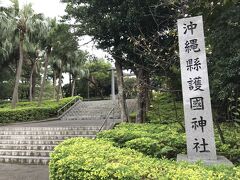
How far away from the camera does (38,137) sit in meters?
11.2

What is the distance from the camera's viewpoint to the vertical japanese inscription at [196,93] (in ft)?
17.9

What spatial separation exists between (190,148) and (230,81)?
18.7ft

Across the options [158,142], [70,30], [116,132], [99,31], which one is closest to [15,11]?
[70,30]

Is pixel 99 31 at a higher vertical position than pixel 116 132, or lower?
higher

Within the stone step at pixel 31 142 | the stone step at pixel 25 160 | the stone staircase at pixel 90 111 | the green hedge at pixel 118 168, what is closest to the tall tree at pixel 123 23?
the stone step at pixel 31 142

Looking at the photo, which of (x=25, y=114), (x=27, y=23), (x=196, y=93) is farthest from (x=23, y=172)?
(x=27, y=23)

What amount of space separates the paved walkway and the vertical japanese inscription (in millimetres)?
3835

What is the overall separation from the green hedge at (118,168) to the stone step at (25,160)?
3.96 m

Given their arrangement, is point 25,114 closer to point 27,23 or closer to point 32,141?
point 27,23

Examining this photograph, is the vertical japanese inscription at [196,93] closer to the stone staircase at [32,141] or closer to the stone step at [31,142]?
the stone staircase at [32,141]

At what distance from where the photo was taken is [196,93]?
564cm

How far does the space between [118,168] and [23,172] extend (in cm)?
491

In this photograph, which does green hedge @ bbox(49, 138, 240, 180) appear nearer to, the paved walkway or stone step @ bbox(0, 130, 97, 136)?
the paved walkway

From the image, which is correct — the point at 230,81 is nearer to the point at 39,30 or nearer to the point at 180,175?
the point at 180,175
